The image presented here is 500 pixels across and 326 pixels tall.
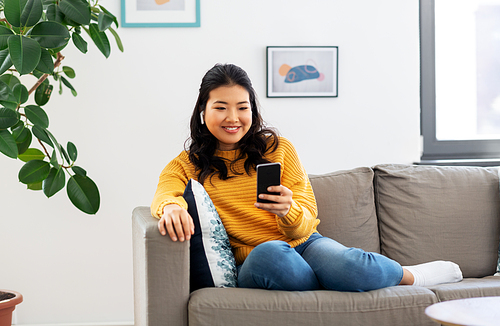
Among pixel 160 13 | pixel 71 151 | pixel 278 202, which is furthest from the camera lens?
pixel 160 13

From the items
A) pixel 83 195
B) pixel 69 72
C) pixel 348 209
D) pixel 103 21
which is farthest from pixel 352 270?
pixel 69 72

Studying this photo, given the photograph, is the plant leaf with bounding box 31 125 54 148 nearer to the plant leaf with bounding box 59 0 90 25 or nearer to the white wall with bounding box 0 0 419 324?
the plant leaf with bounding box 59 0 90 25

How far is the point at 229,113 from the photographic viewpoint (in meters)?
1.56

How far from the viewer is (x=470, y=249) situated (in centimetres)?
179

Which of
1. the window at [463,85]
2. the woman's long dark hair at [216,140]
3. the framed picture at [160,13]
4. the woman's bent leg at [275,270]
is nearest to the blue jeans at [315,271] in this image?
the woman's bent leg at [275,270]

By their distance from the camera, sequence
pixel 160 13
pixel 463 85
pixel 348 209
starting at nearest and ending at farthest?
pixel 348 209
pixel 160 13
pixel 463 85

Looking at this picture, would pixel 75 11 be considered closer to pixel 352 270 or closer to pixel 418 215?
pixel 352 270

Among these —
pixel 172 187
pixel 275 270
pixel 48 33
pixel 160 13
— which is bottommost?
pixel 275 270

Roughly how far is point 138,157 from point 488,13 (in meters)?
1.96

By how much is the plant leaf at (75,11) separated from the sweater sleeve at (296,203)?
79 centimetres

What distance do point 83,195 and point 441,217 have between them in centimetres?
136

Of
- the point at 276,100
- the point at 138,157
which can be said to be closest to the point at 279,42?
the point at 276,100

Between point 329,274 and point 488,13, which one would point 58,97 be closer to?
point 329,274

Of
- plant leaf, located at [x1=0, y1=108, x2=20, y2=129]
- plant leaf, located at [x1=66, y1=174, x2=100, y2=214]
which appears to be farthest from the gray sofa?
plant leaf, located at [x1=0, y1=108, x2=20, y2=129]
